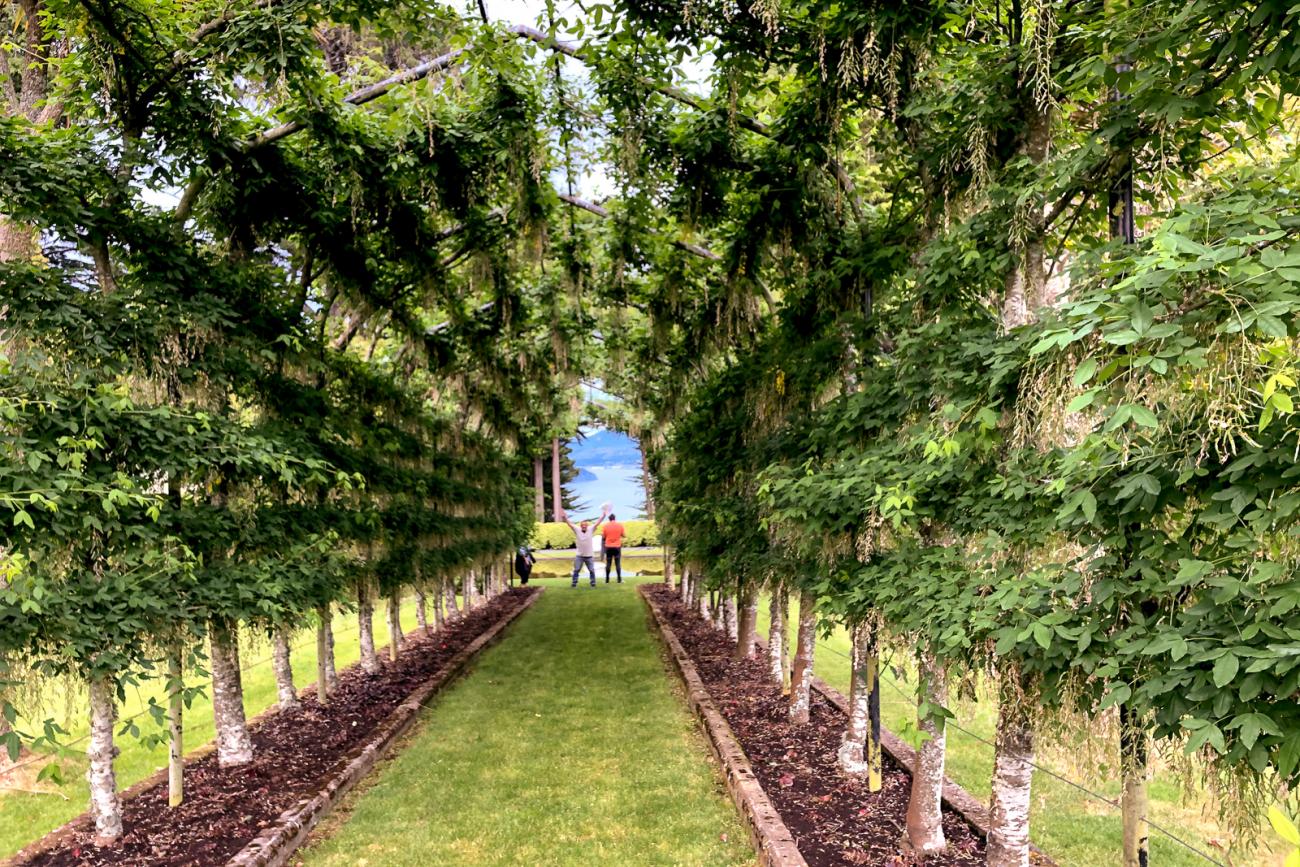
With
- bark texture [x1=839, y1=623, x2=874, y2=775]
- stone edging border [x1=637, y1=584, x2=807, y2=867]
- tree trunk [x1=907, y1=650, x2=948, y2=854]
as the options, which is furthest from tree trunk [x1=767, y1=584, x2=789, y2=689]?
tree trunk [x1=907, y1=650, x2=948, y2=854]

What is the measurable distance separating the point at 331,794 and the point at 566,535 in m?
24.8

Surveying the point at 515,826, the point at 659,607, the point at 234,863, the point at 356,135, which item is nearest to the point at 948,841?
the point at 515,826

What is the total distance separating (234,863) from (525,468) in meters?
17.4

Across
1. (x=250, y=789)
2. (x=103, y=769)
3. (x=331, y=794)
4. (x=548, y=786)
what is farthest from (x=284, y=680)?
(x=548, y=786)

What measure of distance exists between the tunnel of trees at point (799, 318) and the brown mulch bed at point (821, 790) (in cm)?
28

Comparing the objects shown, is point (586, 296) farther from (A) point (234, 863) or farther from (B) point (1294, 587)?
(B) point (1294, 587)

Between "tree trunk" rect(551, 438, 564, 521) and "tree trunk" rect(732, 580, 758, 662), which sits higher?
"tree trunk" rect(551, 438, 564, 521)

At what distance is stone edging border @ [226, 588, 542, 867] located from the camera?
4.05 m

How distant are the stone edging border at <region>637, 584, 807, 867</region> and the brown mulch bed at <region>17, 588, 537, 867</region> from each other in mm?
2884

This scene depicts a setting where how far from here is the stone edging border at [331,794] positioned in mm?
4047

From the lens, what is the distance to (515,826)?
478 centimetres

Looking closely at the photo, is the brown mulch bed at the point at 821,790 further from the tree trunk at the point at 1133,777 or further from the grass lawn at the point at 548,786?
the tree trunk at the point at 1133,777

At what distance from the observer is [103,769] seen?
4152mm

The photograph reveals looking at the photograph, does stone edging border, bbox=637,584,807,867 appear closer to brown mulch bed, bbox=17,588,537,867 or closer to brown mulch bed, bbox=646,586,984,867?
brown mulch bed, bbox=646,586,984,867
